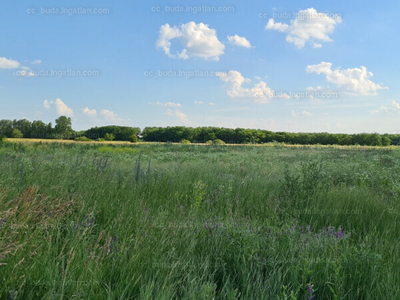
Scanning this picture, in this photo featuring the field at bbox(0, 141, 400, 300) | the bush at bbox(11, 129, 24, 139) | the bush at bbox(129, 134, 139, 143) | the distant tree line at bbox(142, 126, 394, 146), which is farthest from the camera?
the distant tree line at bbox(142, 126, 394, 146)

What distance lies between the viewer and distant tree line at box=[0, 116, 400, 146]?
56781 millimetres

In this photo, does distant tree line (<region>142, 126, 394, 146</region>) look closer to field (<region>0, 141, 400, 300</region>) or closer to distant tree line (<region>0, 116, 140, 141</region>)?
distant tree line (<region>0, 116, 140, 141</region>)

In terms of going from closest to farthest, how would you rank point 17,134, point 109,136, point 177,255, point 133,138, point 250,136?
1. point 177,255
2. point 17,134
3. point 133,138
4. point 109,136
5. point 250,136

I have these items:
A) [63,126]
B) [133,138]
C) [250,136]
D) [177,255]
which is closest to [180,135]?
[133,138]

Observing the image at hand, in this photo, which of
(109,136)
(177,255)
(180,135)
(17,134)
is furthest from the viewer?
(180,135)

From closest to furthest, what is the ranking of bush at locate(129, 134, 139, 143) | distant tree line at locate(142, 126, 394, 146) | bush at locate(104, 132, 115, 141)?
bush at locate(129, 134, 139, 143), bush at locate(104, 132, 115, 141), distant tree line at locate(142, 126, 394, 146)

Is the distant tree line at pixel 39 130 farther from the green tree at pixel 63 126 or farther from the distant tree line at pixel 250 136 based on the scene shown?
the distant tree line at pixel 250 136

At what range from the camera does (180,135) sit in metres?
75.3

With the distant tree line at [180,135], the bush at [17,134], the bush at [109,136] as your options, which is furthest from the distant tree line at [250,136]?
the bush at [17,134]

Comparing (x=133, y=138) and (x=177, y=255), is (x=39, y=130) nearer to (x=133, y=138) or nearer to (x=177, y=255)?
(x=133, y=138)

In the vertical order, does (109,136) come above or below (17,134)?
above

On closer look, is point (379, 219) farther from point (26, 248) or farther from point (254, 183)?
point (26, 248)

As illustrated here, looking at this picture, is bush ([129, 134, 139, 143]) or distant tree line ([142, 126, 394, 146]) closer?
bush ([129, 134, 139, 143])

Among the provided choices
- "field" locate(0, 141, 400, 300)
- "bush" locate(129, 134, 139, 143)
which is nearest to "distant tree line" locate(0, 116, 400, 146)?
"bush" locate(129, 134, 139, 143)
